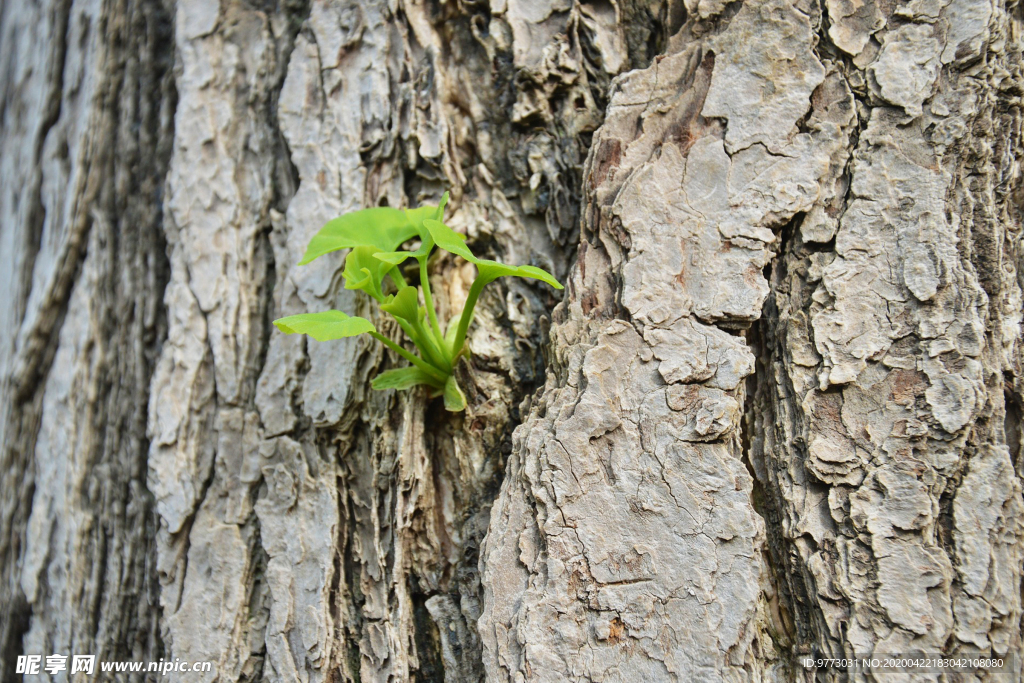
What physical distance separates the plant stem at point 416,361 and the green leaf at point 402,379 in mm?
18

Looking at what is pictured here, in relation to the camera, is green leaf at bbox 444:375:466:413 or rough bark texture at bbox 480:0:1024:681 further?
green leaf at bbox 444:375:466:413

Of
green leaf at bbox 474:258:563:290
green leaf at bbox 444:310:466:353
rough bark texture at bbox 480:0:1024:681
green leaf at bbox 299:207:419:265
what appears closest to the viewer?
rough bark texture at bbox 480:0:1024:681

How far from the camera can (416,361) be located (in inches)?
50.3

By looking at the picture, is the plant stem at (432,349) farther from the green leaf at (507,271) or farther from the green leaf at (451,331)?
the green leaf at (507,271)

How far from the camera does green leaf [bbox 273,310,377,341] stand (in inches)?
43.2

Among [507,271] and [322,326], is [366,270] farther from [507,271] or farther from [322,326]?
[507,271]

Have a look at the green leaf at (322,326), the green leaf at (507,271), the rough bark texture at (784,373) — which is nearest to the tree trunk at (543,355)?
the rough bark texture at (784,373)

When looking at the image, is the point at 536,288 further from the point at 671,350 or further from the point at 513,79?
the point at 513,79

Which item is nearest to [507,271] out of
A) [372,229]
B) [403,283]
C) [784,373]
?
[403,283]

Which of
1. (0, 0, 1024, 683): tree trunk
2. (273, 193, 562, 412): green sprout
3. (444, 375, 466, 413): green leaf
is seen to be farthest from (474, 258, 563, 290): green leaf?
(444, 375, 466, 413): green leaf

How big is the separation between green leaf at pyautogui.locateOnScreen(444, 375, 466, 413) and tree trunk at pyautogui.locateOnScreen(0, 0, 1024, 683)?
5 centimetres

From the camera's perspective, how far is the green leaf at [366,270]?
123cm

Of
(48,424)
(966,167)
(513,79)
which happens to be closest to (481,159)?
(513,79)

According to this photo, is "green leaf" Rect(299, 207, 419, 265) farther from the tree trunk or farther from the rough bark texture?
the rough bark texture
